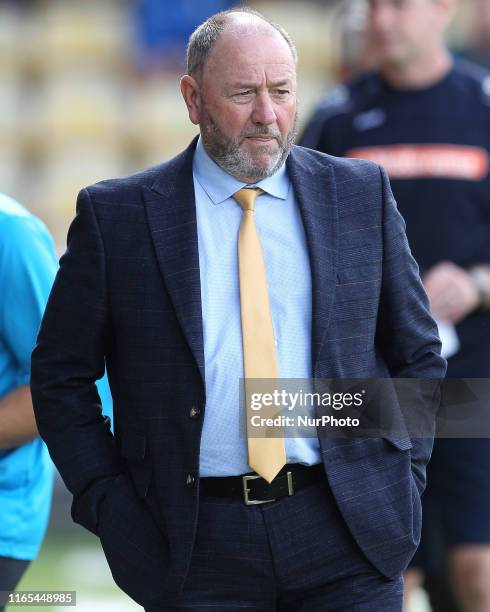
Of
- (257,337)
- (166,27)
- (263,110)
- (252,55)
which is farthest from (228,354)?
(166,27)

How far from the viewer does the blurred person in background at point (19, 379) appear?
323 centimetres

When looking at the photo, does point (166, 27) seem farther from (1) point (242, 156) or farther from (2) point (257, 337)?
(2) point (257, 337)

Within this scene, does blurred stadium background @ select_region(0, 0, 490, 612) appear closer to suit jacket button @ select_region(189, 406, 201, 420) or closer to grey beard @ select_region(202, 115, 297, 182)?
grey beard @ select_region(202, 115, 297, 182)

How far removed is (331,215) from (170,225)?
1.07ft

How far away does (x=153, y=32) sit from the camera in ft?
38.1

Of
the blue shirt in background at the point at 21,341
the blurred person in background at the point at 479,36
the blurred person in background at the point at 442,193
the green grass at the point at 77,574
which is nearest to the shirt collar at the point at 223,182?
the blue shirt in background at the point at 21,341

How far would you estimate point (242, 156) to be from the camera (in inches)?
110

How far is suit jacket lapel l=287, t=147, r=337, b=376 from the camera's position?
108 inches

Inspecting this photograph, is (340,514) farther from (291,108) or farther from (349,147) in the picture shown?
(349,147)

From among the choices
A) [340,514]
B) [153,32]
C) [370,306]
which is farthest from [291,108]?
[153,32]

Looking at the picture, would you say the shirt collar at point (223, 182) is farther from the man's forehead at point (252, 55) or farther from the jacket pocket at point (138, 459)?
the jacket pocket at point (138, 459)

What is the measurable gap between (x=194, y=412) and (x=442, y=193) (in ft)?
6.12

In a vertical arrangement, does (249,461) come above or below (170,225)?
below

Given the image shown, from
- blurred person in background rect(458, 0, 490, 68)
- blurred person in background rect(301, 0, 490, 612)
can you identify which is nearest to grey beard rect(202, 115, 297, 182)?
blurred person in background rect(301, 0, 490, 612)
